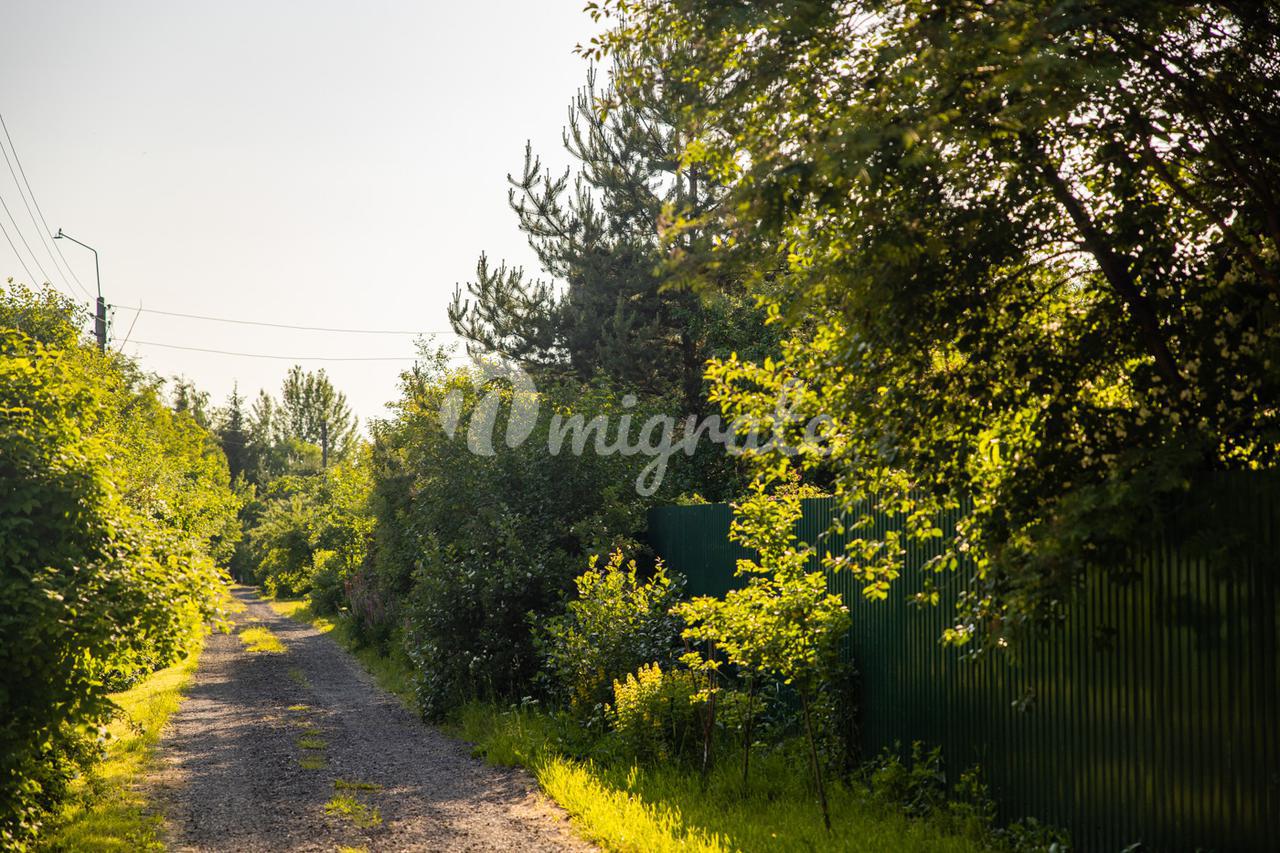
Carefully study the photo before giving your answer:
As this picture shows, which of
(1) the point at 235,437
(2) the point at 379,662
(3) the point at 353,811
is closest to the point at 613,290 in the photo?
(2) the point at 379,662

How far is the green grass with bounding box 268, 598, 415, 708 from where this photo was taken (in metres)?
15.8

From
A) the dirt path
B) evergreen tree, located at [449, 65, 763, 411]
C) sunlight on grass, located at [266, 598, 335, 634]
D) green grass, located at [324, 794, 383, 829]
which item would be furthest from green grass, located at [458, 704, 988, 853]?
sunlight on grass, located at [266, 598, 335, 634]

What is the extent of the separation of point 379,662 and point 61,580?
13503mm

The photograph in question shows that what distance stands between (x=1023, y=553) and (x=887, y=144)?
2023 mm

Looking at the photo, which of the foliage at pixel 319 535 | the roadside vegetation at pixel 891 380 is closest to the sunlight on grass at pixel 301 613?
the foliage at pixel 319 535

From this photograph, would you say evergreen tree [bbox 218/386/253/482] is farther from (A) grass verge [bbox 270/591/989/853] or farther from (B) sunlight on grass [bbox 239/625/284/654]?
(A) grass verge [bbox 270/591/989/853]

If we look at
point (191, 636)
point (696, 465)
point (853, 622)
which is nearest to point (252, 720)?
point (191, 636)

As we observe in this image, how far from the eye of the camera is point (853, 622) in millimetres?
8547

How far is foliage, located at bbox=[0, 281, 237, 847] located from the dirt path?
53.8 inches

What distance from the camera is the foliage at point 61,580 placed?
19.9 feet

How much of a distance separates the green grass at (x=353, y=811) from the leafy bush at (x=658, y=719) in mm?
2335

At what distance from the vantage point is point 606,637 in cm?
1087

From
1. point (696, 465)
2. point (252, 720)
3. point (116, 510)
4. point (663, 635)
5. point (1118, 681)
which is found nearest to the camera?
point (1118, 681)

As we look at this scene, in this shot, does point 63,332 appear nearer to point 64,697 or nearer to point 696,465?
point 696,465
